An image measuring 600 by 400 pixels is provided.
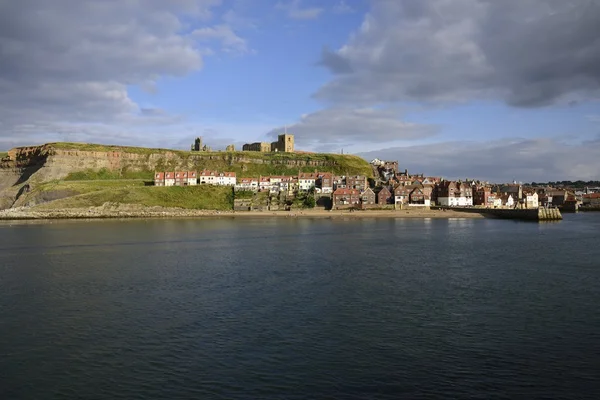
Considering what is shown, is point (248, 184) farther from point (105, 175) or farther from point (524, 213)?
point (524, 213)

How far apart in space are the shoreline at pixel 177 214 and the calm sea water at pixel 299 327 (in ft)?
214

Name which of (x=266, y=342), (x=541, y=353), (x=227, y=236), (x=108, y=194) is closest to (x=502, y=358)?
(x=541, y=353)

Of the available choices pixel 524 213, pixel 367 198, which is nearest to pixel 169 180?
pixel 367 198

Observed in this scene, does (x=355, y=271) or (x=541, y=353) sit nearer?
(x=541, y=353)

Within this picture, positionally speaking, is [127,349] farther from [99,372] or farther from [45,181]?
[45,181]

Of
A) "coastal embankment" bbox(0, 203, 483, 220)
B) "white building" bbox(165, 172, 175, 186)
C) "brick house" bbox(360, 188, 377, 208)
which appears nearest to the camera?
"coastal embankment" bbox(0, 203, 483, 220)

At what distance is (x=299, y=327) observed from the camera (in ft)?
74.5

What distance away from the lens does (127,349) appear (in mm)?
19875

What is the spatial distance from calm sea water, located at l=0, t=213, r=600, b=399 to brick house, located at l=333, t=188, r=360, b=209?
77.3m

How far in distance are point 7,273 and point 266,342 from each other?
27.8 m

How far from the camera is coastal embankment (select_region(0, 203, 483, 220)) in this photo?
10822 centimetres

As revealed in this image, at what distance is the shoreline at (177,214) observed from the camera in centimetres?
10756

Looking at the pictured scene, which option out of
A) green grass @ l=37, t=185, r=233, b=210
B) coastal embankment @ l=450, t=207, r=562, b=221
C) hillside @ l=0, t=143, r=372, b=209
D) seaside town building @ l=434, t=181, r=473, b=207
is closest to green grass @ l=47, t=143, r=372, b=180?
hillside @ l=0, t=143, r=372, b=209

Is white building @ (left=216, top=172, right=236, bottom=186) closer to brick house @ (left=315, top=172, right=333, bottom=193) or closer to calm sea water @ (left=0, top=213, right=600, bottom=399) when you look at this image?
brick house @ (left=315, top=172, right=333, bottom=193)
